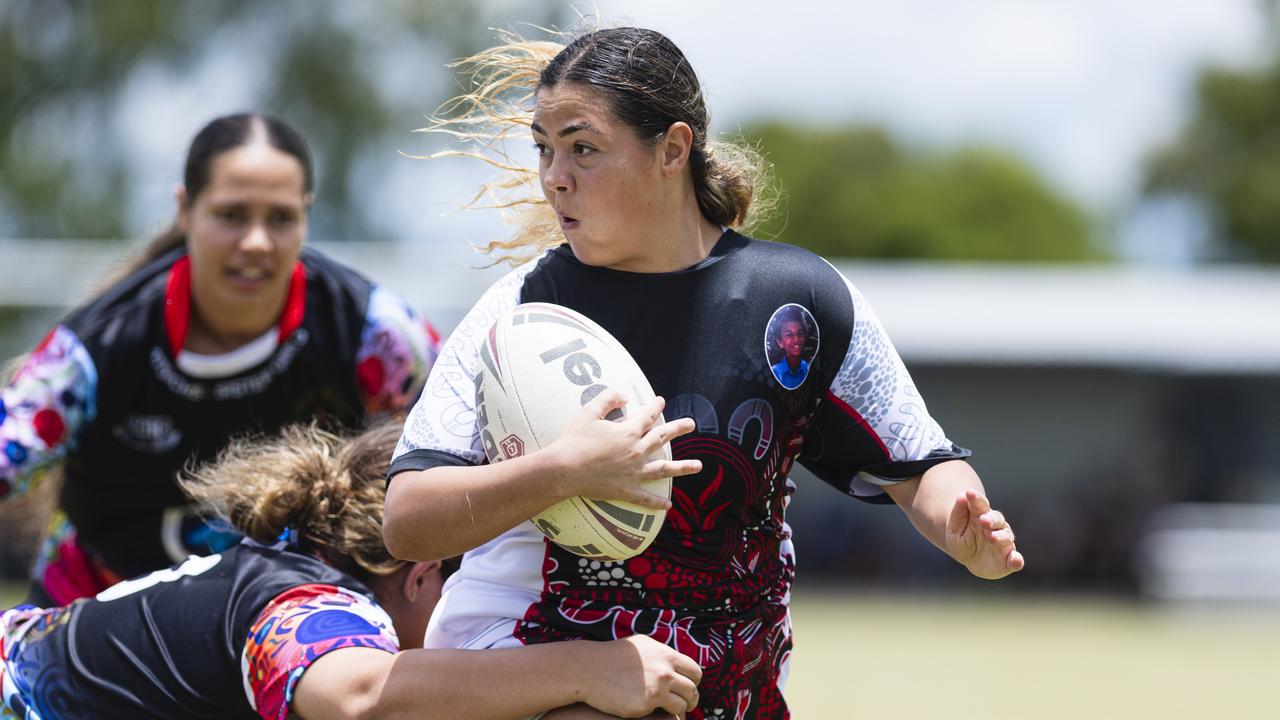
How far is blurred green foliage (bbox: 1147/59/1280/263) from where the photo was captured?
172 ft

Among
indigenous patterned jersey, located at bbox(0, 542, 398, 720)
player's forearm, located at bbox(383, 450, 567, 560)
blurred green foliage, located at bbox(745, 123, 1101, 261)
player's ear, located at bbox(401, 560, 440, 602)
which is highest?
blurred green foliage, located at bbox(745, 123, 1101, 261)

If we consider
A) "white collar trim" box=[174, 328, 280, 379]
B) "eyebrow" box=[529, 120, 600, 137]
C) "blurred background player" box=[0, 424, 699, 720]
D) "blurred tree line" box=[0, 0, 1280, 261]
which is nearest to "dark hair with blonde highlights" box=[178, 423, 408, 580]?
"blurred background player" box=[0, 424, 699, 720]

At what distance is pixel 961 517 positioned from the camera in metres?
2.71

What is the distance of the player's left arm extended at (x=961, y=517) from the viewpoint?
2.67 meters

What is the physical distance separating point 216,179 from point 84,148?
1977 cm

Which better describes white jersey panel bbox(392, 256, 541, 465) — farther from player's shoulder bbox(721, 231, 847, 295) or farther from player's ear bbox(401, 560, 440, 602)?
player's ear bbox(401, 560, 440, 602)

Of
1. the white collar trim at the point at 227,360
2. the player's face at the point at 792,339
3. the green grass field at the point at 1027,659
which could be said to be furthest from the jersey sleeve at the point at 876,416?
the green grass field at the point at 1027,659

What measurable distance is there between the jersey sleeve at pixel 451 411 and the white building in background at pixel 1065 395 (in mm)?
14739

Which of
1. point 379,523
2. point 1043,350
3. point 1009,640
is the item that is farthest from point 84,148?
point 379,523

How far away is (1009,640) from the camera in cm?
1420

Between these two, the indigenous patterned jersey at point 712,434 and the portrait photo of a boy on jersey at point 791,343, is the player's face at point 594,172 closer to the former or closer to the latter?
the indigenous patterned jersey at point 712,434

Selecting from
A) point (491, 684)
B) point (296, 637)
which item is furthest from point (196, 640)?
point (491, 684)

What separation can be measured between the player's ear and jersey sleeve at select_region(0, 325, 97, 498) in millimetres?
1513

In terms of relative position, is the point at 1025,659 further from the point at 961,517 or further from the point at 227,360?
the point at 961,517
